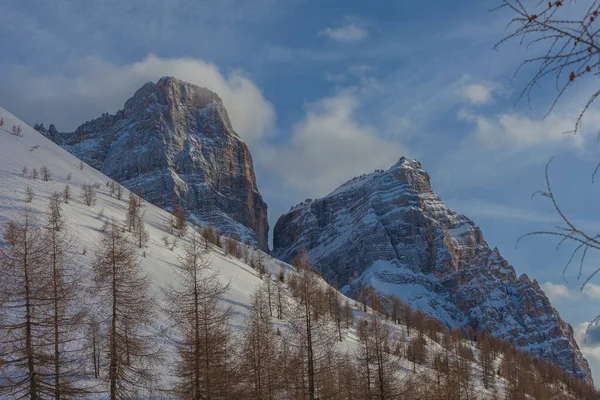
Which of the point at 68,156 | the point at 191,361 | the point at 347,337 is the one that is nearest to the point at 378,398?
the point at 191,361

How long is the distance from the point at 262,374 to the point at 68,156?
106 m

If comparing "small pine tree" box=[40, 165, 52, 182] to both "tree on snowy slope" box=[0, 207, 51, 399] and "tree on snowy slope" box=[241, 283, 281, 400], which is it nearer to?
"tree on snowy slope" box=[241, 283, 281, 400]

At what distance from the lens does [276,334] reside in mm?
42094

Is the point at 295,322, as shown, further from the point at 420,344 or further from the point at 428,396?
the point at 420,344

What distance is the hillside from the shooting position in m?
25.9

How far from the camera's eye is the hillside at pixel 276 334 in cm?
2594

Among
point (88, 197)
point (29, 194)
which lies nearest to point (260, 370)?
point (29, 194)

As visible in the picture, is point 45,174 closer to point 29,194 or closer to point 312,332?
point 29,194

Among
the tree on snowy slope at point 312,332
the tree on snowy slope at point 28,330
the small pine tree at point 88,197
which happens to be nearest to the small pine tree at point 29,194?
the small pine tree at point 88,197

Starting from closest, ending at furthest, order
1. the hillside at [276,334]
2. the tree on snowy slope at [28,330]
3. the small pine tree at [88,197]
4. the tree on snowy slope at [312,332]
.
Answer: the tree on snowy slope at [28,330], the tree on snowy slope at [312,332], the hillside at [276,334], the small pine tree at [88,197]

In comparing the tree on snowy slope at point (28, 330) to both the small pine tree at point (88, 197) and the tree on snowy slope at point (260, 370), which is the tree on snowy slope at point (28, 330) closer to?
the tree on snowy slope at point (260, 370)

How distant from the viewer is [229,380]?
73.8 feet

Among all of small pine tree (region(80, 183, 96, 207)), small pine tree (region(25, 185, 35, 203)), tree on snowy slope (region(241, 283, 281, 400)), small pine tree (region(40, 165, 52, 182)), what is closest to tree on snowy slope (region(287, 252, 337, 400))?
tree on snowy slope (region(241, 283, 281, 400))

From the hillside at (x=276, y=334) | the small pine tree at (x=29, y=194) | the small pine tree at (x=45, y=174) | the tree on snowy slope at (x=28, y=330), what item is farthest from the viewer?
the small pine tree at (x=45, y=174)
